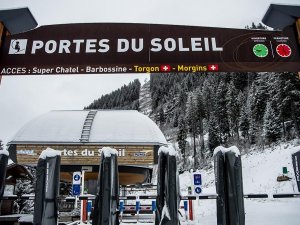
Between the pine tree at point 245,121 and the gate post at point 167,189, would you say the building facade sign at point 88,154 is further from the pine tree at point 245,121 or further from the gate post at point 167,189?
the pine tree at point 245,121

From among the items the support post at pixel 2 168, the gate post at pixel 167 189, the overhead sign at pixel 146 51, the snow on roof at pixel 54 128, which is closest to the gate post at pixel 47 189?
the support post at pixel 2 168

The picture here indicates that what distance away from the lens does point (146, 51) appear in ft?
18.3

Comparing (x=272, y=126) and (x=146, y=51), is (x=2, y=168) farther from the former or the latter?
(x=272, y=126)

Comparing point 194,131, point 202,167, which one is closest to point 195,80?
point 194,131

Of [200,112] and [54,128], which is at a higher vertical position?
[200,112]

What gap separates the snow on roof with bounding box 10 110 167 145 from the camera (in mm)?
12078

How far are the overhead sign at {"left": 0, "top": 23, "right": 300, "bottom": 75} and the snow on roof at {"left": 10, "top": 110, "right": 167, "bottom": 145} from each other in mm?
6558

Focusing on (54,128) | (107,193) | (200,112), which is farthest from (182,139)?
(107,193)

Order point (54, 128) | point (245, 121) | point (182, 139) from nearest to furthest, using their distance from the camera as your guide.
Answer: point (54, 128), point (245, 121), point (182, 139)

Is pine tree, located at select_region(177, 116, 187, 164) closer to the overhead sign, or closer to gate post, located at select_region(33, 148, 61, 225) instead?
the overhead sign

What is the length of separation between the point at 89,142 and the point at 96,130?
88cm

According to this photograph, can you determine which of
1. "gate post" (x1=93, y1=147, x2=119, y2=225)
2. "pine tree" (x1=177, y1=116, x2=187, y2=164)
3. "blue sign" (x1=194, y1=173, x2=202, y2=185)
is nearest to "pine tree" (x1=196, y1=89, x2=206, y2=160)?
"pine tree" (x1=177, y1=116, x2=187, y2=164)

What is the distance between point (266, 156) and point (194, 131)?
30477 millimetres

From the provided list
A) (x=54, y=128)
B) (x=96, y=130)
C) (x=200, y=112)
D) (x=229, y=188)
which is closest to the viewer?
(x=229, y=188)
